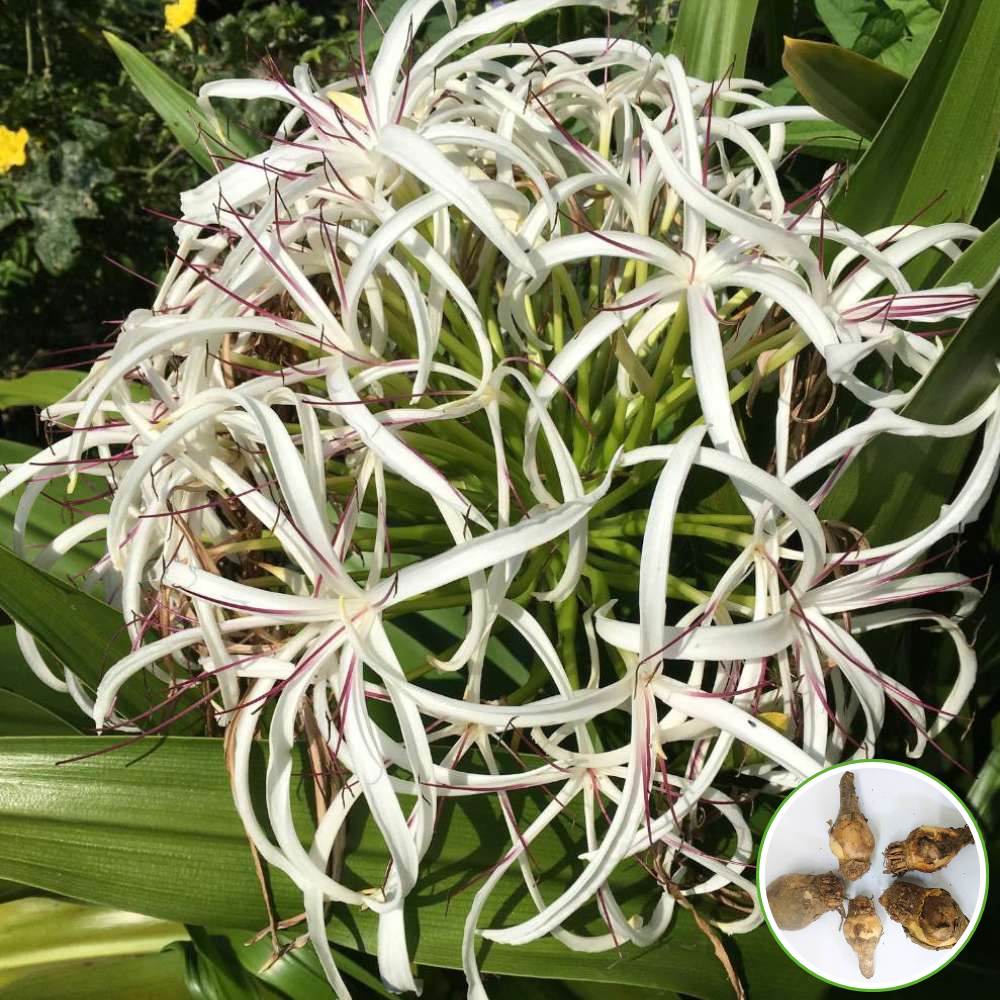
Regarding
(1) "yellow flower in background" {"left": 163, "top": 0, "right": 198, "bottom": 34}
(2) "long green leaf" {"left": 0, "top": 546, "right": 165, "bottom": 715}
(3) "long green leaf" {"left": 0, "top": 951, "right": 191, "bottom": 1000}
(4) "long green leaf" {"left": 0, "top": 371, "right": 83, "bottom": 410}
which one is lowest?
(3) "long green leaf" {"left": 0, "top": 951, "right": 191, "bottom": 1000}

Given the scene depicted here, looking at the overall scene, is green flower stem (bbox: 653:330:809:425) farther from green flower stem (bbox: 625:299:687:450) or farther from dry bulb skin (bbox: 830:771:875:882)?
dry bulb skin (bbox: 830:771:875:882)

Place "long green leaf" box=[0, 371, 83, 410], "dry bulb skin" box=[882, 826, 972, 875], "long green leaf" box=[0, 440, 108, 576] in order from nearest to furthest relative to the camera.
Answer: "dry bulb skin" box=[882, 826, 972, 875] < "long green leaf" box=[0, 440, 108, 576] < "long green leaf" box=[0, 371, 83, 410]

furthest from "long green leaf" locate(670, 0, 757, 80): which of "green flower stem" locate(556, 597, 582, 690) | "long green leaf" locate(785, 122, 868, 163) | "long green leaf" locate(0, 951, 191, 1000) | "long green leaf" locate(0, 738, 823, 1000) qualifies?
"long green leaf" locate(0, 951, 191, 1000)

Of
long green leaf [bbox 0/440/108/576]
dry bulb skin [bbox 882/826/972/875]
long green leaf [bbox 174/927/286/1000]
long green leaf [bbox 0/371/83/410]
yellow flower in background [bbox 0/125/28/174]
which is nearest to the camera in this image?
dry bulb skin [bbox 882/826/972/875]

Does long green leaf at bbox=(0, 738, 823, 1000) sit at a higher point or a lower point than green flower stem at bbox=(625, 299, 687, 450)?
lower

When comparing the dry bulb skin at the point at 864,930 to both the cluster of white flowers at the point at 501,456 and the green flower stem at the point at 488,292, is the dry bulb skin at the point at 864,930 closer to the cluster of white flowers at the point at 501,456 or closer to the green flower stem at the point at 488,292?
the cluster of white flowers at the point at 501,456

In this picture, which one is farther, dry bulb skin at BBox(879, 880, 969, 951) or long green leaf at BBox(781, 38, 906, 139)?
long green leaf at BBox(781, 38, 906, 139)
